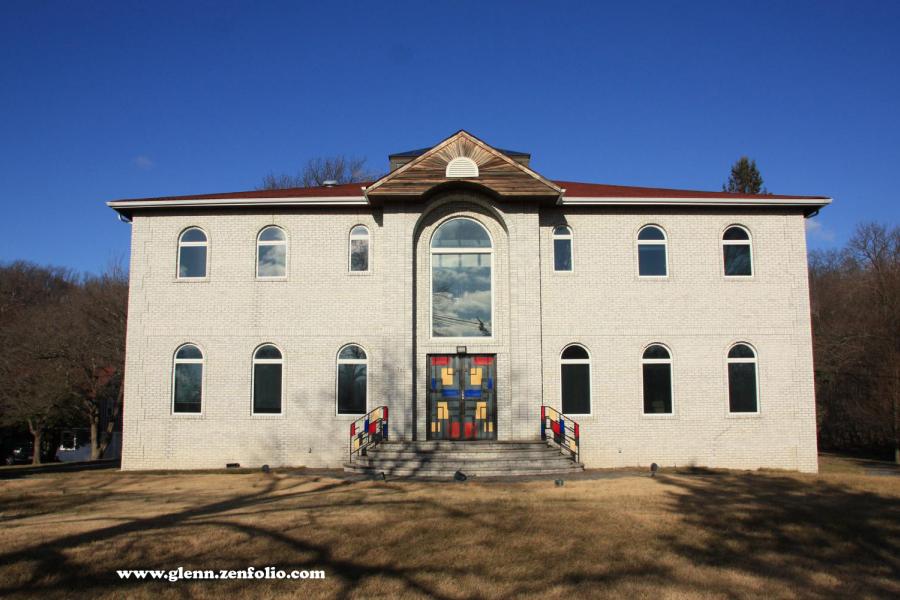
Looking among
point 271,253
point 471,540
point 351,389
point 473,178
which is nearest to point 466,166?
point 473,178

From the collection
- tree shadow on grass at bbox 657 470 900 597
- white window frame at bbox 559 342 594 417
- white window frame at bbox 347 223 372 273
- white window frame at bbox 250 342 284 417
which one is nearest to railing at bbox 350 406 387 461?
white window frame at bbox 250 342 284 417

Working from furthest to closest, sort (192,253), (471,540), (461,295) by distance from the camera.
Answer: (192,253) → (461,295) → (471,540)

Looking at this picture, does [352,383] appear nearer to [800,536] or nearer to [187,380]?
[187,380]

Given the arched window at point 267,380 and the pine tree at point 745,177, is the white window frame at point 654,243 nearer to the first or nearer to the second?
the arched window at point 267,380

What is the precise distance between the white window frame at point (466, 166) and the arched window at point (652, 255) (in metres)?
4.95

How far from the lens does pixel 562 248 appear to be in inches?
765

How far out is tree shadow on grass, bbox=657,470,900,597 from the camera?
7.87 m

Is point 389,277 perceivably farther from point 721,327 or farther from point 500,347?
point 721,327

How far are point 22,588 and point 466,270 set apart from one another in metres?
13.4

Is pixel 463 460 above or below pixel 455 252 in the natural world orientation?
below

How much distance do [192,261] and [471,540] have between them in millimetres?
13400

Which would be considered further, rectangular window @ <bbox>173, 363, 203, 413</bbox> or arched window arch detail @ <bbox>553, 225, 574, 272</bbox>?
arched window arch detail @ <bbox>553, 225, 574, 272</bbox>

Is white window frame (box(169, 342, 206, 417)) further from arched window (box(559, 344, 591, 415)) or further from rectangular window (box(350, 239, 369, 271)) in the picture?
arched window (box(559, 344, 591, 415))

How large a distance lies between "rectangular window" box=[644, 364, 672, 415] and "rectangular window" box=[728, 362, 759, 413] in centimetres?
161
